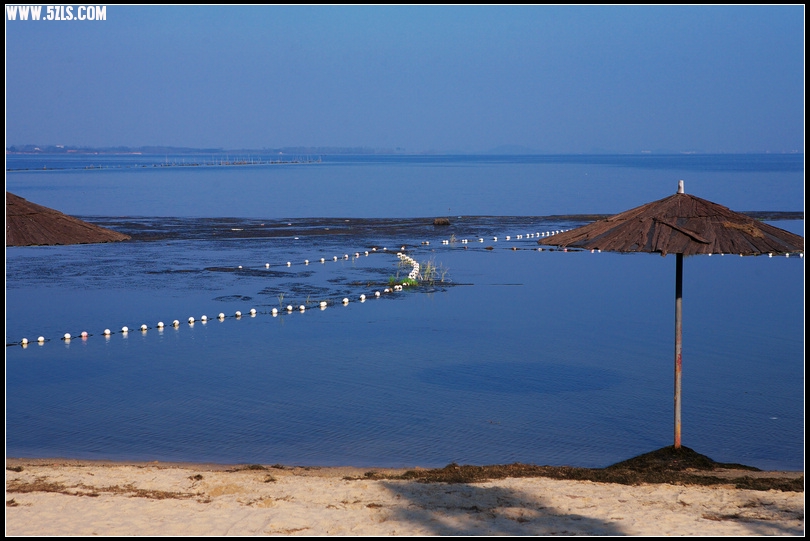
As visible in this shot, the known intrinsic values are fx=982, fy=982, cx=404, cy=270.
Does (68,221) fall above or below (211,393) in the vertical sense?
above

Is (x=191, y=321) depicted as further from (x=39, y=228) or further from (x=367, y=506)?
(x=367, y=506)

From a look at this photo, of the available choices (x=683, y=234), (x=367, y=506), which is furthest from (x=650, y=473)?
(x=367, y=506)

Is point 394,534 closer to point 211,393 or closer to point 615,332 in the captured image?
point 211,393

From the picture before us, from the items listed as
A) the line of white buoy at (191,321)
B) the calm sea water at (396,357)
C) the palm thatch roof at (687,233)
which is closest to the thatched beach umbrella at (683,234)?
the palm thatch roof at (687,233)

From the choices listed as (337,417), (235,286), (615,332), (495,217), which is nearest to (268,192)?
(495,217)

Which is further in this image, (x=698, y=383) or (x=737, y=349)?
(x=737, y=349)

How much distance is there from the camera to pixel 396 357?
1366 cm

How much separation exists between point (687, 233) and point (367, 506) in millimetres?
3646

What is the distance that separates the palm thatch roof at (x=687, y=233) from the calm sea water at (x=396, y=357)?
2130mm

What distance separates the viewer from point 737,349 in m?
14.1

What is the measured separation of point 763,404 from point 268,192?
5294 centimetres

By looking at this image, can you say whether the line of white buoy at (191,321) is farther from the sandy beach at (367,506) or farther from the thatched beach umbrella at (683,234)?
the thatched beach umbrella at (683,234)

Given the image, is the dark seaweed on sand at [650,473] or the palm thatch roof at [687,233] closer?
the dark seaweed on sand at [650,473]

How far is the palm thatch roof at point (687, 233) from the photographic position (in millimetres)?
8414
